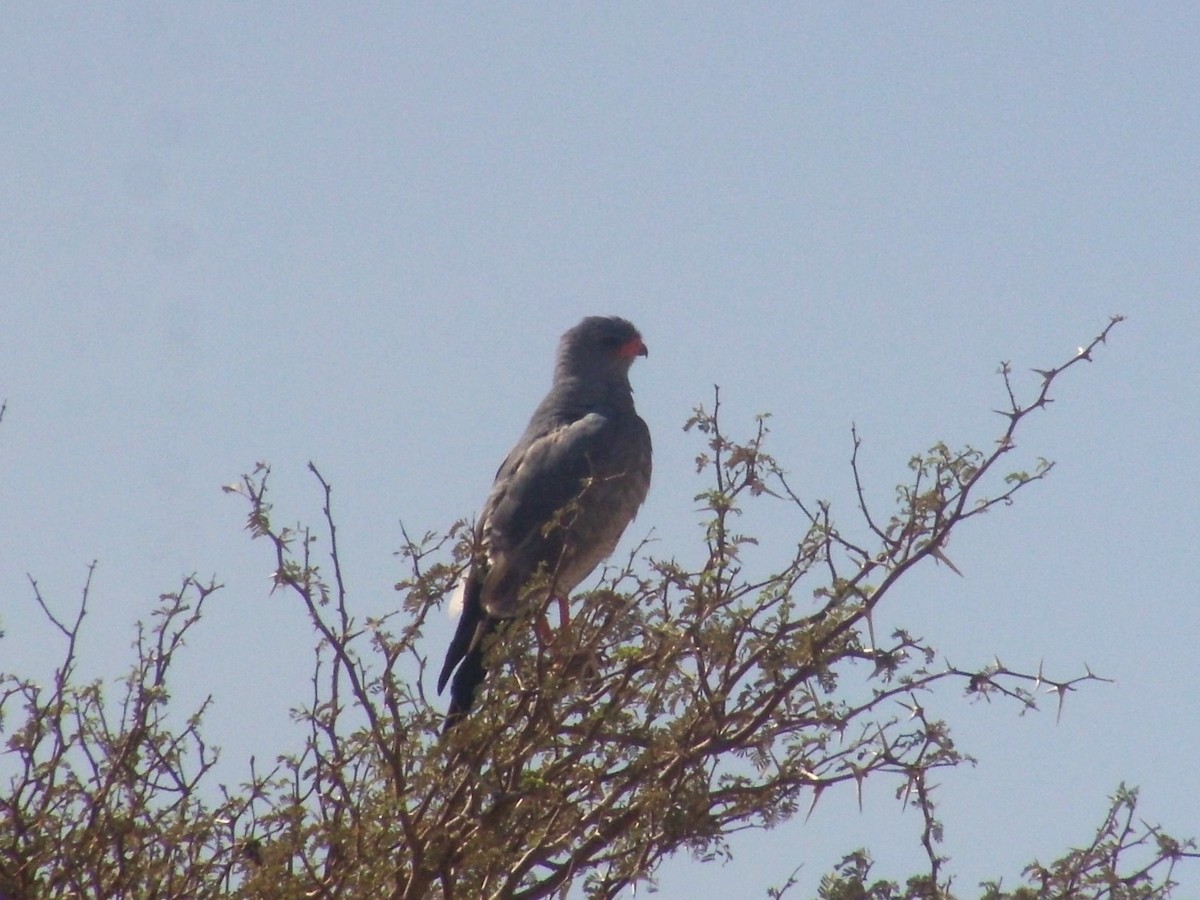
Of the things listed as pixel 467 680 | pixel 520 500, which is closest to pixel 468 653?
pixel 467 680

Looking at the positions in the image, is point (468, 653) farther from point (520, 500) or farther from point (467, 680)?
point (520, 500)

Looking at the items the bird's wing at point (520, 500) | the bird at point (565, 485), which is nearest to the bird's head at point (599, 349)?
the bird at point (565, 485)

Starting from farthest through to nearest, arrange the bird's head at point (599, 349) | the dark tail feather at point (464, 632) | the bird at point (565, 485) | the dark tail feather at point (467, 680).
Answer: the bird's head at point (599, 349)
the bird at point (565, 485)
the dark tail feather at point (464, 632)
the dark tail feather at point (467, 680)

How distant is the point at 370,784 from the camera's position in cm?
420

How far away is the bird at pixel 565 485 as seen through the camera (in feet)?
20.8

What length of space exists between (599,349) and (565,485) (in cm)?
157

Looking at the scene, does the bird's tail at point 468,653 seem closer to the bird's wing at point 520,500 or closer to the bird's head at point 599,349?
the bird's wing at point 520,500

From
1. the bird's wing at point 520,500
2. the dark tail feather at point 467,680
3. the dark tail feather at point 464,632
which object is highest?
the bird's wing at point 520,500

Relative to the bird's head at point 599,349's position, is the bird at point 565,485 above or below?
below

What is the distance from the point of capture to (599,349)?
8633 millimetres

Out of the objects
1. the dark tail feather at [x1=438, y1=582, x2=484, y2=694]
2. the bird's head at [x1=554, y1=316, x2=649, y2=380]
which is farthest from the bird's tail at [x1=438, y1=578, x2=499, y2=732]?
the bird's head at [x1=554, y1=316, x2=649, y2=380]

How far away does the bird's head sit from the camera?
858 cm

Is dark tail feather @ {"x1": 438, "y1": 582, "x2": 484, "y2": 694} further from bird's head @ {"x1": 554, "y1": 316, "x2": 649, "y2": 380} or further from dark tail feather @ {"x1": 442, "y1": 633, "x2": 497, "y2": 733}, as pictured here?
bird's head @ {"x1": 554, "y1": 316, "x2": 649, "y2": 380}

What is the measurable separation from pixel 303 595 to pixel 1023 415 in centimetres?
180
